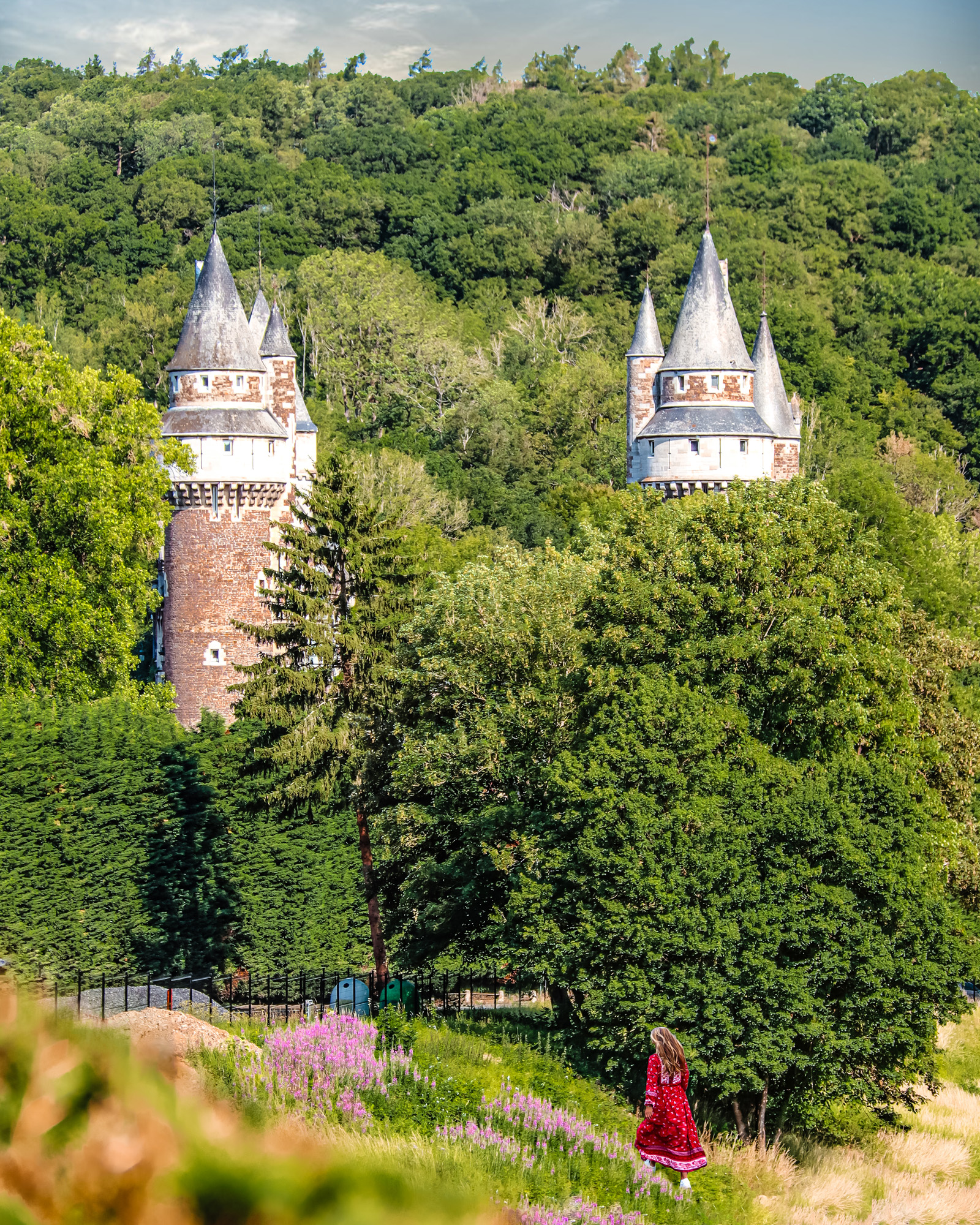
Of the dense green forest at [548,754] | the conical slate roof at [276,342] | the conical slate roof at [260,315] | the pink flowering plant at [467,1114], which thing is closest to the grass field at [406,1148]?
the pink flowering plant at [467,1114]

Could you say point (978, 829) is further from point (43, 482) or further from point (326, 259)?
point (326, 259)

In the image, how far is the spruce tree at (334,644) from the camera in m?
23.8

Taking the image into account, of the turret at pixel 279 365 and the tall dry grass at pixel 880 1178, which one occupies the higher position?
the turret at pixel 279 365

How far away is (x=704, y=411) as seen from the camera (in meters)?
43.3

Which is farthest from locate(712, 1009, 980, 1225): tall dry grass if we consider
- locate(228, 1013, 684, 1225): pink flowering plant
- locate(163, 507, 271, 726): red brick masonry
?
locate(163, 507, 271, 726): red brick masonry

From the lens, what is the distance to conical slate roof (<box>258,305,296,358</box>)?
46062 mm

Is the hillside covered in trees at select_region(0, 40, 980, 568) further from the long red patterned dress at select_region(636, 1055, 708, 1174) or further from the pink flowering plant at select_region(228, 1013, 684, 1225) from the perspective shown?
the long red patterned dress at select_region(636, 1055, 708, 1174)

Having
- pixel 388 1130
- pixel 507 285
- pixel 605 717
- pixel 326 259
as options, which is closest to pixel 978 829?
pixel 605 717

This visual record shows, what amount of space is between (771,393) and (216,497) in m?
19.4

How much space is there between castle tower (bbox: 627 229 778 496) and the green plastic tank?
23811 mm

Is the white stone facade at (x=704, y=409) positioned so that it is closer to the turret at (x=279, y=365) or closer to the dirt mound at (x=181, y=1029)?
the turret at (x=279, y=365)

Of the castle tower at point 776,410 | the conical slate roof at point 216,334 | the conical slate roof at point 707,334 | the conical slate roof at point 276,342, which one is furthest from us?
the castle tower at point 776,410

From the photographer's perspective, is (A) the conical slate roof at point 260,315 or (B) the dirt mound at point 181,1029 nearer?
(B) the dirt mound at point 181,1029

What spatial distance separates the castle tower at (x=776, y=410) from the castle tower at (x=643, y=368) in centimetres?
336
